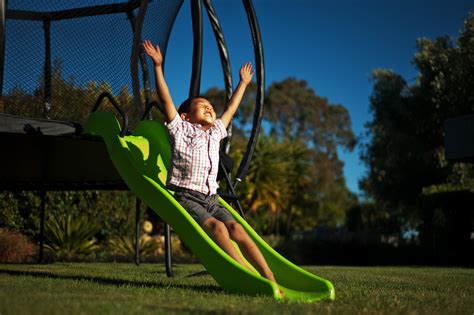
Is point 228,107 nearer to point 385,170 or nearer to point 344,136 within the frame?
point 385,170

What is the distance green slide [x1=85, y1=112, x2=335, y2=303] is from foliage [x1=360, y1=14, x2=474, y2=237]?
14.4 m

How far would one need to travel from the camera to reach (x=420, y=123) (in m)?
19.1

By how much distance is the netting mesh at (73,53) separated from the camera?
5191 mm

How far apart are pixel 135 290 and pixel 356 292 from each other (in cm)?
135

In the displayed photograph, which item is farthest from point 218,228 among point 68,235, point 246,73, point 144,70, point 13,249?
point 68,235

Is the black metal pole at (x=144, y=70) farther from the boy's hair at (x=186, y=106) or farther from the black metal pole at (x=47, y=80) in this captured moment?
the boy's hair at (x=186, y=106)

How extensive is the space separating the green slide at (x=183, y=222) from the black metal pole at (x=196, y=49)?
0.47 metres

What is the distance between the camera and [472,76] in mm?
17797

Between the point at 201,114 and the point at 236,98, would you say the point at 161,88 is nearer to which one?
the point at 201,114

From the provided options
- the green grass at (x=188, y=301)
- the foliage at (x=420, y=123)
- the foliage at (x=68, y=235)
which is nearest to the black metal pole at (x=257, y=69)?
the green grass at (x=188, y=301)

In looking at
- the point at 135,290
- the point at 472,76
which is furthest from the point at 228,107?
the point at 472,76

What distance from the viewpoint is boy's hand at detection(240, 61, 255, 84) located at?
430 centimetres

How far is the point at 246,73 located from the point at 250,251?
5.31ft

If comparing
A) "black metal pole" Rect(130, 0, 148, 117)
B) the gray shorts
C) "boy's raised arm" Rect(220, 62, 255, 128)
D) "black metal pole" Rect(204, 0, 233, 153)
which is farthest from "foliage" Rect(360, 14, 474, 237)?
the gray shorts
